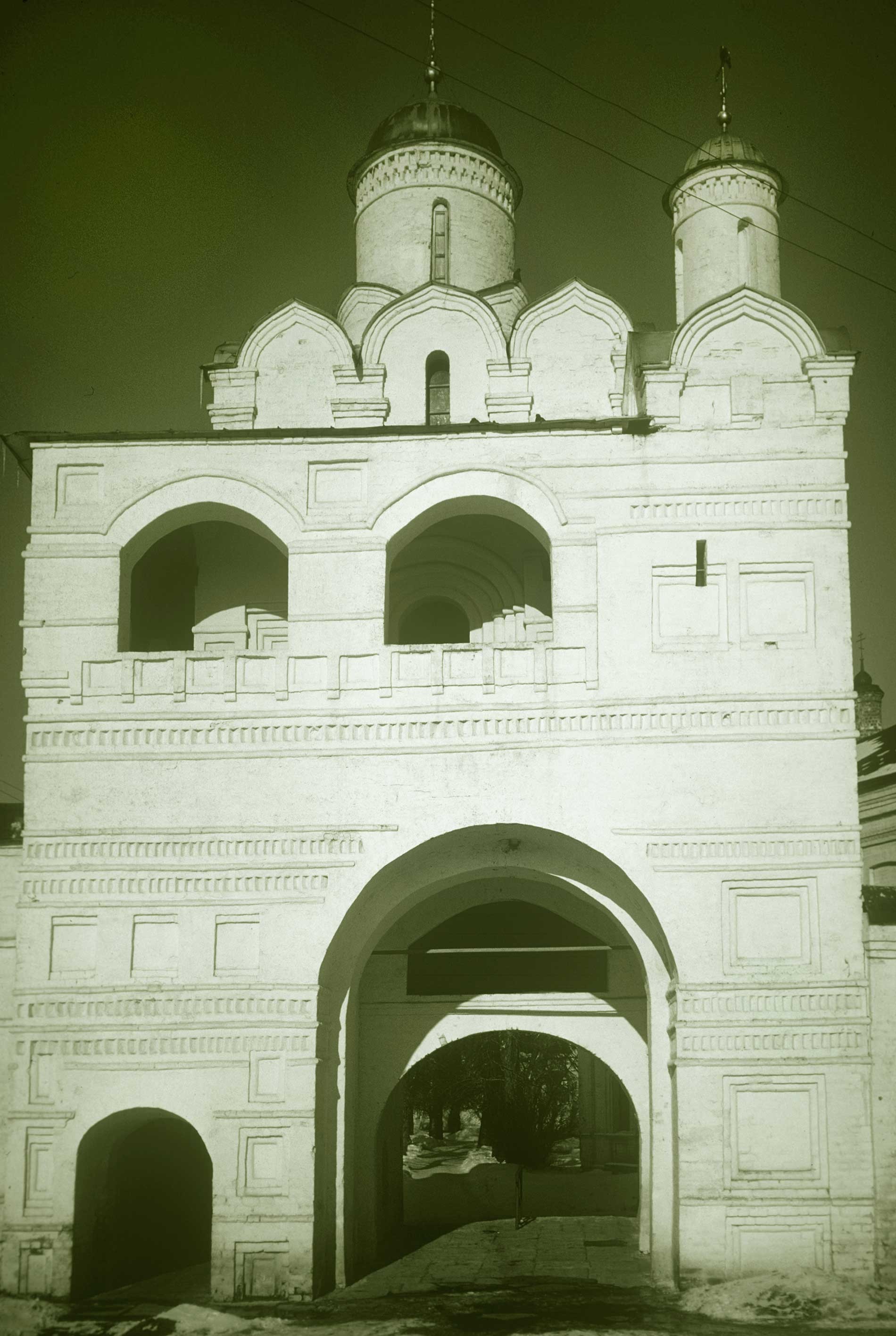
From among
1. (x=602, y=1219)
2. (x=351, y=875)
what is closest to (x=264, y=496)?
(x=351, y=875)

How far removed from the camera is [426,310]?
12633mm

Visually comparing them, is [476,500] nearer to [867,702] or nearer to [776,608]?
[776,608]

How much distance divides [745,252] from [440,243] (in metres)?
2.95

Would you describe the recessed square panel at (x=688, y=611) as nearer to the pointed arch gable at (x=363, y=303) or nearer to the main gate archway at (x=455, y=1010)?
the main gate archway at (x=455, y=1010)

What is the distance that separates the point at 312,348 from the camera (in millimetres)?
12844

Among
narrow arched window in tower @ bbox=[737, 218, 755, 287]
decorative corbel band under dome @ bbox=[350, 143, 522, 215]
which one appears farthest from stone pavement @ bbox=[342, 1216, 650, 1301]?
decorative corbel band under dome @ bbox=[350, 143, 522, 215]

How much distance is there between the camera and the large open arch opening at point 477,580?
12.9m

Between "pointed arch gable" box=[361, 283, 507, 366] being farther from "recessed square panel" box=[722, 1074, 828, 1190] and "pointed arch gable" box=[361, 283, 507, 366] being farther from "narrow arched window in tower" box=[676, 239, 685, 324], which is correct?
"recessed square panel" box=[722, 1074, 828, 1190]

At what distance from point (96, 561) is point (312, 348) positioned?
2.94 meters

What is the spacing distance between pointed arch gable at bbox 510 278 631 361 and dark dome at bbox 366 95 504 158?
2.76 meters

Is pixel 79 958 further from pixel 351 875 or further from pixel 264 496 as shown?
pixel 264 496

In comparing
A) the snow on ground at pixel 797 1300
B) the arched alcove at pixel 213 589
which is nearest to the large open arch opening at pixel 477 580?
the arched alcove at pixel 213 589

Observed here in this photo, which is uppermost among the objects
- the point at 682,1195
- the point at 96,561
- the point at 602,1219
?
the point at 96,561

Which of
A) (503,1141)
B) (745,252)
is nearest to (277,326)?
(745,252)
